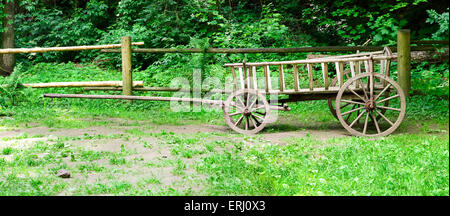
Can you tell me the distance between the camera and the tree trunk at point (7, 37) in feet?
43.8

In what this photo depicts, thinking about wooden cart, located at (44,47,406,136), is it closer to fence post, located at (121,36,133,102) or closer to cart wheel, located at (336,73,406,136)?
cart wheel, located at (336,73,406,136)

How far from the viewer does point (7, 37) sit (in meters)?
13.5

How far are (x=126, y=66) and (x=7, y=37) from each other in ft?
18.1

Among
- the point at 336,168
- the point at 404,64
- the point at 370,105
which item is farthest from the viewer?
the point at 404,64

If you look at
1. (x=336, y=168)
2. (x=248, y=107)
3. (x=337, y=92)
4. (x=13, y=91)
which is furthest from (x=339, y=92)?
(x=13, y=91)

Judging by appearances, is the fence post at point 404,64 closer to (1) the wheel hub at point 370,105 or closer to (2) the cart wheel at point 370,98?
(2) the cart wheel at point 370,98

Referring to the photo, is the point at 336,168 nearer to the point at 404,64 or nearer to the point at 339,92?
the point at 339,92

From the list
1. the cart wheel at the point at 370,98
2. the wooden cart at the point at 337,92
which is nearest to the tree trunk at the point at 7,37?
the wooden cart at the point at 337,92

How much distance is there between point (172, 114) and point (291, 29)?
19.8 ft

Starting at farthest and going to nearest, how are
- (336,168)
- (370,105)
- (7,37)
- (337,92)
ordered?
(7,37) < (337,92) < (370,105) < (336,168)

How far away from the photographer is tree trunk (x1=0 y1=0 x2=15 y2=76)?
525 inches
